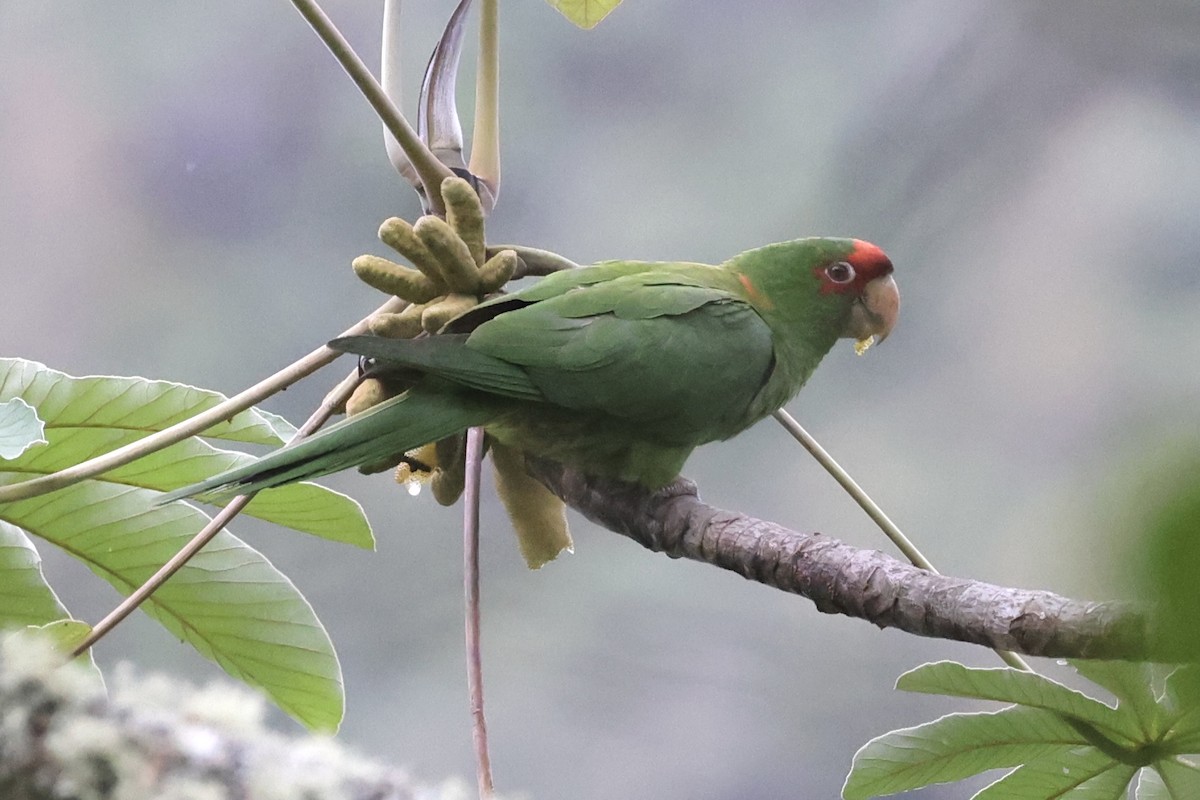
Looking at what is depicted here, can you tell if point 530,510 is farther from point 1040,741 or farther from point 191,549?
point 1040,741

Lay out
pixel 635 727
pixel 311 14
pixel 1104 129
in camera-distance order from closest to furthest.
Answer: pixel 311 14, pixel 635 727, pixel 1104 129

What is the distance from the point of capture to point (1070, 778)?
85cm

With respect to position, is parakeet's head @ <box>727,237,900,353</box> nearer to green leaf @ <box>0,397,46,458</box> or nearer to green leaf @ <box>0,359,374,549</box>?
green leaf @ <box>0,359,374,549</box>

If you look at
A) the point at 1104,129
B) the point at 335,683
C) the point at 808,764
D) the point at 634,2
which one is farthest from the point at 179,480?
the point at 1104,129

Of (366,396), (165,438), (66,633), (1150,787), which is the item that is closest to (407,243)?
(366,396)

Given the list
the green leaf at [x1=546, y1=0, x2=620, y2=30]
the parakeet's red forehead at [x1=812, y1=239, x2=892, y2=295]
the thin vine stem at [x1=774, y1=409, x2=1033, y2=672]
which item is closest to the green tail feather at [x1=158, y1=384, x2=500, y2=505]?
the thin vine stem at [x1=774, y1=409, x2=1033, y2=672]

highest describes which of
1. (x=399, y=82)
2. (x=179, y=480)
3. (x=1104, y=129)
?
(x=1104, y=129)

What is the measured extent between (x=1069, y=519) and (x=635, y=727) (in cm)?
176

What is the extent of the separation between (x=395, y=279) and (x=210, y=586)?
324 mm

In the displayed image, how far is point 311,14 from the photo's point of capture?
0.94 metres

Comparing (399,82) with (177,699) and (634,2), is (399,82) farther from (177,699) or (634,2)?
(634,2)

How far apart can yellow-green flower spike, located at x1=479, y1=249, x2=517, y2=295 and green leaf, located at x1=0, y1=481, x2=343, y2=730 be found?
33 centimetres

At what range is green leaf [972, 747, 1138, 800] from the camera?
84cm

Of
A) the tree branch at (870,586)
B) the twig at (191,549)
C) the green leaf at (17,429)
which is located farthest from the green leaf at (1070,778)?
the green leaf at (17,429)
